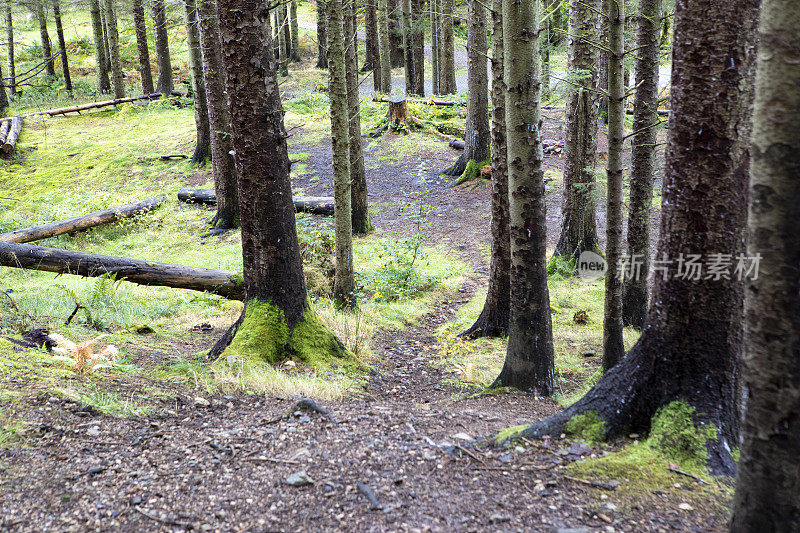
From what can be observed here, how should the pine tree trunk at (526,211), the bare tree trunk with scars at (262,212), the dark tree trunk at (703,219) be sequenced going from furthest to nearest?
the bare tree trunk with scars at (262,212) < the pine tree trunk at (526,211) < the dark tree trunk at (703,219)

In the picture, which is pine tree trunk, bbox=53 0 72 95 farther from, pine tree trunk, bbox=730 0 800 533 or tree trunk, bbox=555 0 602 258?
pine tree trunk, bbox=730 0 800 533

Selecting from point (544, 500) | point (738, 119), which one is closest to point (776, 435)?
point (544, 500)

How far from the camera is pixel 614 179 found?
5.51 metres

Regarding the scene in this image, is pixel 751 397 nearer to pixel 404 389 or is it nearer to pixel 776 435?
pixel 776 435

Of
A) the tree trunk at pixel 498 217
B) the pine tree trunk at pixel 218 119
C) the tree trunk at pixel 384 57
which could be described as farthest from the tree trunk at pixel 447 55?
the tree trunk at pixel 498 217

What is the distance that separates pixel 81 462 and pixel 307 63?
35.5 metres

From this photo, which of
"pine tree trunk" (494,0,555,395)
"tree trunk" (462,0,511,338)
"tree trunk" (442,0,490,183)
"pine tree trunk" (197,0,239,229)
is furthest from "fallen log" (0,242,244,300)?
"tree trunk" (442,0,490,183)

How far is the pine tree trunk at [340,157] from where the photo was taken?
25.1 ft

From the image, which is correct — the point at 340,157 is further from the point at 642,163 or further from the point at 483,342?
the point at 642,163

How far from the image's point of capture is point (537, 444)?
378 centimetres

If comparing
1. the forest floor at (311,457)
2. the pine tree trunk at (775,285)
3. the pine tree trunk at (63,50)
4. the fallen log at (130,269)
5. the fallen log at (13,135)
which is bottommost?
the forest floor at (311,457)

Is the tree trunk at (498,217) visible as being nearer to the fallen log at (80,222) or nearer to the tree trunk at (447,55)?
the fallen log at (80,222)

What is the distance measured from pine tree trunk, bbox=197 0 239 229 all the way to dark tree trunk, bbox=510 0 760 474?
32.3 feet

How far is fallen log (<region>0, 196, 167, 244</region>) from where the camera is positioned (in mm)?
12570
